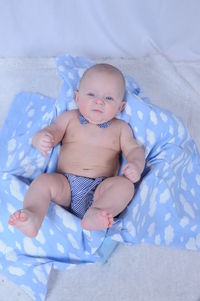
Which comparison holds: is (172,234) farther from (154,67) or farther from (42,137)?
(154,67)

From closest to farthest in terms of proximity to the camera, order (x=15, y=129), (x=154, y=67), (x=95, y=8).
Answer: (x=15, y=129)
(x=95, y=8)
(x=154, y=67)

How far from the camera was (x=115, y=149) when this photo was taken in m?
1.30

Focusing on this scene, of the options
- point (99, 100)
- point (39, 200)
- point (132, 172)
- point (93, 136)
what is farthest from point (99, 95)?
point (39, 200)

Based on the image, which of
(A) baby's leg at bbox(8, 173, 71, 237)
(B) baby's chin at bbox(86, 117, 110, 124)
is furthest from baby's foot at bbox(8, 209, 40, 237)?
(B) baby's chin at bbox(86, 117, 110, 124)

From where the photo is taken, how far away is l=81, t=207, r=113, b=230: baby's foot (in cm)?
104

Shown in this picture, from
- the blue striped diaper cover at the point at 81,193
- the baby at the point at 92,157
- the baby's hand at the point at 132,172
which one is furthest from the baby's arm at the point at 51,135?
the baby's hand at the point at 132,172

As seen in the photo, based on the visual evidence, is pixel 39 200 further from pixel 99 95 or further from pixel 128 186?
pixel 99 95

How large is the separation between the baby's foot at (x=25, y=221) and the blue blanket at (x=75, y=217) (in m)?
0.12

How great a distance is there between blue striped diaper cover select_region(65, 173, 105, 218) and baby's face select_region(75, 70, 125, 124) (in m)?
0.17

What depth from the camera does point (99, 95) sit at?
1.22 meters

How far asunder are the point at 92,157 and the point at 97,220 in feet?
0.87

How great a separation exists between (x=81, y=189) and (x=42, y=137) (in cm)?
18

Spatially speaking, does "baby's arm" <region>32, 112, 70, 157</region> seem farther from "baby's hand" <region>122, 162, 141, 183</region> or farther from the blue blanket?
"baby's hand" <region>122, 162, 141, 183</region>

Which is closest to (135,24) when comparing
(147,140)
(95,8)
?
(95,8)
